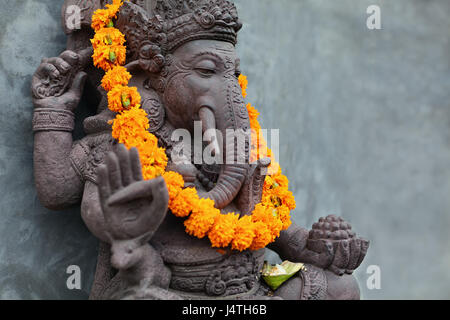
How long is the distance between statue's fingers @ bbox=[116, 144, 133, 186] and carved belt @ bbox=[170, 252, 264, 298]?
522 mm

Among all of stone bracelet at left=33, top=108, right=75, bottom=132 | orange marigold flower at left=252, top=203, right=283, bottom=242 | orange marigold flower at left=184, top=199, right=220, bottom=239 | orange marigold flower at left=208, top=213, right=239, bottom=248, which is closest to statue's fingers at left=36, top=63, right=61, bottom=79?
stone bracelet at left=33, top=108, right=75, bottom=132

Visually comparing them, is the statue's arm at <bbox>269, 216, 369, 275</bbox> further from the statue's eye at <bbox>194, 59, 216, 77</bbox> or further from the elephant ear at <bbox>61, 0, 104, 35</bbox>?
the elephant ear at <bbox>61, 0, 104, 35</bbox>

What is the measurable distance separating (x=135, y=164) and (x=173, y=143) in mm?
513

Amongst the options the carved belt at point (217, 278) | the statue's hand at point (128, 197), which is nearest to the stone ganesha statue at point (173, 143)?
the carved belt at point (217, 278)

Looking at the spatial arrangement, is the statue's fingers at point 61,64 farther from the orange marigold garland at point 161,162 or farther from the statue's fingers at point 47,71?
the orange marigold garland at point 161,162

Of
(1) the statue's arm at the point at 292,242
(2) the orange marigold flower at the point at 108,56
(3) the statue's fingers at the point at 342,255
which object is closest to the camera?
(2) the orange marigold flower at the point at 108,56

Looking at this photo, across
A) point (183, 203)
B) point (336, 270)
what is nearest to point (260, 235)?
point (183, 203)

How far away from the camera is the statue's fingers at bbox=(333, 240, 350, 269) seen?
2.53 m

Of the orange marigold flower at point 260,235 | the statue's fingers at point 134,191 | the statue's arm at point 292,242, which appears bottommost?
the statue's arm at point 292,242

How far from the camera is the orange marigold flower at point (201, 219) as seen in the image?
2.20 metres

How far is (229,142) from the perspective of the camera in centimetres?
232

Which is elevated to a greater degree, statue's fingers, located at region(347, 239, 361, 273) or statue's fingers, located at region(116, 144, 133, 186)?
statue's fingers, located at region(116, 144, 133, 186)

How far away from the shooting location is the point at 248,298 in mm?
2256

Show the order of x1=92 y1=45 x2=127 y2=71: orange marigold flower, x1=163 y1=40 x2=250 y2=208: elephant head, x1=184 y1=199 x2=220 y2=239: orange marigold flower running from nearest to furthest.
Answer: x1=184 y1=199 x2=220 y2=239: orange marigold flower < x1=163 y1=40 x2=250 y2=208: elephant head < x1=92 y1=45 x2=127 y2=71: orange marigold flower
